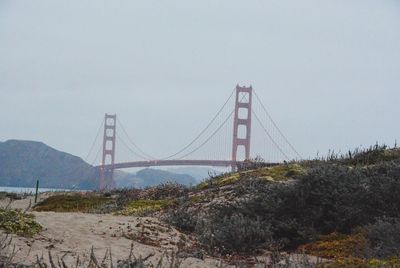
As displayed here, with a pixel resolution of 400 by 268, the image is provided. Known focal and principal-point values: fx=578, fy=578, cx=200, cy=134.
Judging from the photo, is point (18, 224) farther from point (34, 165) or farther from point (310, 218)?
point (34, 165)

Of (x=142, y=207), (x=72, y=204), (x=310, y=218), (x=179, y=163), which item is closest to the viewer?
(x=310, y=218)

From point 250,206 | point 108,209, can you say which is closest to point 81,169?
point 108,209

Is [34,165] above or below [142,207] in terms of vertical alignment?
above

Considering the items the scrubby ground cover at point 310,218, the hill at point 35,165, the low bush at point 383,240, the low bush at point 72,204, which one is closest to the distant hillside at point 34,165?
the hill at point 35,165

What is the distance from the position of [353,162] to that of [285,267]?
9681 mm

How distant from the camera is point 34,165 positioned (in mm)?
88312

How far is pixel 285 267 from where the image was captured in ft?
16.4

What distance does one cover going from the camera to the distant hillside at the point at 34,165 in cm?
7816

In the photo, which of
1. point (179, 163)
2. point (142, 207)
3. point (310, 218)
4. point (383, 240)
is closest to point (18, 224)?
point (310, 218)

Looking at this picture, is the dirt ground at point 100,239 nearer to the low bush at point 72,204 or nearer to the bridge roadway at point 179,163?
the low bush at point 72,204

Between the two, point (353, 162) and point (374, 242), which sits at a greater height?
point (353, 162)

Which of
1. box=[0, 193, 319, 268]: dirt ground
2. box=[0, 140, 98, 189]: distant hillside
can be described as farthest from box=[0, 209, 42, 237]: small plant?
box=[0, 140, 98, 189]: distant hillside

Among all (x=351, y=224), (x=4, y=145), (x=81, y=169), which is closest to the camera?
(x=351, y=224)

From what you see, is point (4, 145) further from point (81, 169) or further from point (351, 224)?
point (351, 224)
